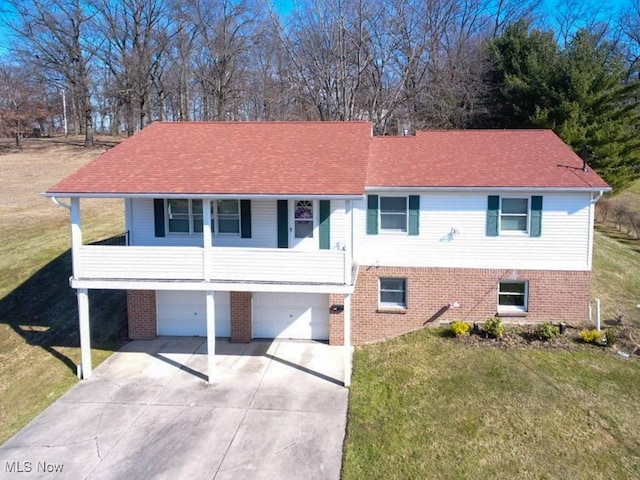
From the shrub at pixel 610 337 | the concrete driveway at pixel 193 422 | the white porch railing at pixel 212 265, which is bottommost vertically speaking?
the concrete driveway at pixel 193 422

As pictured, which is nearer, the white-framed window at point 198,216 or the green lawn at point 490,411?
the green lawn at point 490,411

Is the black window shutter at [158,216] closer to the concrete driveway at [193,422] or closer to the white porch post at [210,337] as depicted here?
the white porch post at [210,337]

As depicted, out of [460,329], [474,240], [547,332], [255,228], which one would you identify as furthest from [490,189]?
[255,228]

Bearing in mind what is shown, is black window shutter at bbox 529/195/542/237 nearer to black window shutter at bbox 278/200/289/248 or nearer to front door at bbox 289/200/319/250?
front door at bbox 289/200/319/250

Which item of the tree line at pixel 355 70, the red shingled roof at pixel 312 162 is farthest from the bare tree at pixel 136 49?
the red shingled roof at pixel 312 162

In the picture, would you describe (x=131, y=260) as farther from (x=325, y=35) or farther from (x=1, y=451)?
(x=325, y=35)

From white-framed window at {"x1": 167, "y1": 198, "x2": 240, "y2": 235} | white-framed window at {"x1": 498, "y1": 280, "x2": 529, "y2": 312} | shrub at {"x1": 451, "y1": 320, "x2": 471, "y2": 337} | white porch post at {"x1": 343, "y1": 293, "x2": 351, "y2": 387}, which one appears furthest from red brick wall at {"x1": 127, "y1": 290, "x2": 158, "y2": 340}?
white-framed window at {"x1": 498, "y1": 280, "x2": 529, "y2": 312}

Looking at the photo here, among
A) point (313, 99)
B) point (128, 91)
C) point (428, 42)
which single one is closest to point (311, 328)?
point (313, 99)
